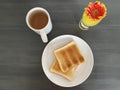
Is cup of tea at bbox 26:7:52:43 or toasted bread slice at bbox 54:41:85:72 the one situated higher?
cup of tea at bbox 26:7:52:43

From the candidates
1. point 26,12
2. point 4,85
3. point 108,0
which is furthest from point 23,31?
point 108,0

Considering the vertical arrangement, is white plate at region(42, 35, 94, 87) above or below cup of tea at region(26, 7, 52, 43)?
below

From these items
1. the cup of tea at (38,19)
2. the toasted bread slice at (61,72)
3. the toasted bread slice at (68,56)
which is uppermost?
the cup of tea at (38,19)

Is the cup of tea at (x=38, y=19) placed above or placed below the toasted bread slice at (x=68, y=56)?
above

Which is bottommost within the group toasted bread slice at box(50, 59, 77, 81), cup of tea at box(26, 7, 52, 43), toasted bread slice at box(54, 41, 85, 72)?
toasted bread slice at box(50, 59, 77, 81)
